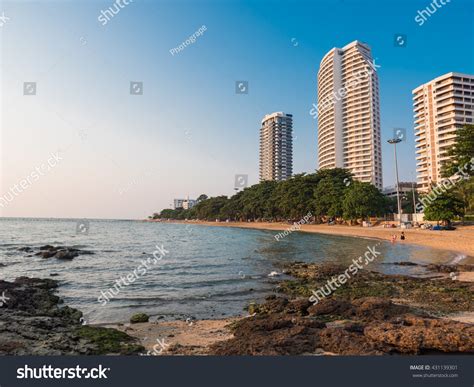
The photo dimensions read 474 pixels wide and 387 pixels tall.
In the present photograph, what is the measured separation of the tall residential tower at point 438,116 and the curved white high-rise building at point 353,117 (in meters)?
17.5

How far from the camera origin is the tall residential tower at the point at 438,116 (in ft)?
404

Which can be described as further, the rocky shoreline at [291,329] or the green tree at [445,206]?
the green tree at [445,206]

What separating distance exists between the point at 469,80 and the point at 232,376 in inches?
6301

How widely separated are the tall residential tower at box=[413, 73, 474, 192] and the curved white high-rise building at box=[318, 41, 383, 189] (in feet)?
57.5

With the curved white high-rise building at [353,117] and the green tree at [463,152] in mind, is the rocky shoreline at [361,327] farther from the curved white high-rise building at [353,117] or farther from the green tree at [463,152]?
the curved white high-rise building at [353,117]

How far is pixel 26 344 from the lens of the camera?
Answer: 768cm

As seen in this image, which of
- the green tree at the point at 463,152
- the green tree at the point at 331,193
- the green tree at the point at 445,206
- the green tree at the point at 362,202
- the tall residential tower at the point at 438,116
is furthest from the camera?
the tall residential tower at the point at 438,116

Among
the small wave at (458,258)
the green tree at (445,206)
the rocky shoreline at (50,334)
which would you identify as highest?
the green tree at (445,206)

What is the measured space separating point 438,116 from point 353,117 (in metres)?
34.1

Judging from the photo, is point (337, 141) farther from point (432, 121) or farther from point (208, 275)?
point (208, 275)

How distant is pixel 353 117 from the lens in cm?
14950

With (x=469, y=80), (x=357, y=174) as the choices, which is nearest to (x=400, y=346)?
(x=357, y=174)

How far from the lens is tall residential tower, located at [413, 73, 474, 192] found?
123 meters

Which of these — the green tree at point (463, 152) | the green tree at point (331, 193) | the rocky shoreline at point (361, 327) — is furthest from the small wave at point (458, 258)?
the green tree at point (331, 193)
